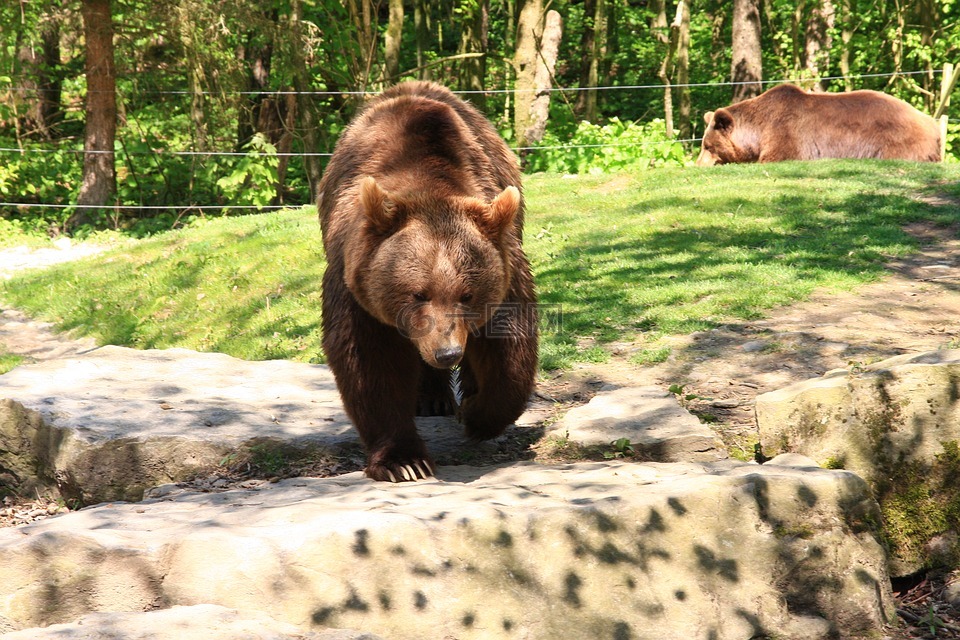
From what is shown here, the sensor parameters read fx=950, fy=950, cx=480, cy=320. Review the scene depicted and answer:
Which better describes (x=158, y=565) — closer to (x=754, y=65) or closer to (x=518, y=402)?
Answer: (x=518, y=402)

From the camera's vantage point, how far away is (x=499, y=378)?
459 cm

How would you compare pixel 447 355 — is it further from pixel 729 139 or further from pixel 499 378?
pixel 729 139

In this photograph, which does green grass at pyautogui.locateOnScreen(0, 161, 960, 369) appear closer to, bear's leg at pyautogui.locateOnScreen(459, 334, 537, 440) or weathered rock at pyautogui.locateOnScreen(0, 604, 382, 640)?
bear's leg at pyautogui.locateOnScreen(459, 334, 537, 440)

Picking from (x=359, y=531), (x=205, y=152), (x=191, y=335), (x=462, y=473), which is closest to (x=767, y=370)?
(x=462, y=473)

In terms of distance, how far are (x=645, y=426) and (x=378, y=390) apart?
134 centimetres

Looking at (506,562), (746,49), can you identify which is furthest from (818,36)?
(506,562)

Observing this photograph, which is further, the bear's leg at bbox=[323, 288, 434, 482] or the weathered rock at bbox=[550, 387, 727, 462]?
the weathered rock at bbox=[550, 387, 727, 462]

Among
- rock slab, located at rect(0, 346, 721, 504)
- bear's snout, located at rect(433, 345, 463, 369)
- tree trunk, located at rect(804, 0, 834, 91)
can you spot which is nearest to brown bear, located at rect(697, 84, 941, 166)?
tree trunk, located at rect(804, 0, 834, 91)

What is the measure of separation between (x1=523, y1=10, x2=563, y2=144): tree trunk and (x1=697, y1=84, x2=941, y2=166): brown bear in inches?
150

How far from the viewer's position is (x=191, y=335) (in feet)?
31.3

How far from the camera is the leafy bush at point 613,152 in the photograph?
48.3 ft

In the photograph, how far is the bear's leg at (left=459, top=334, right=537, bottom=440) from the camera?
15.0ft

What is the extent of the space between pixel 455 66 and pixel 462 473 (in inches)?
739

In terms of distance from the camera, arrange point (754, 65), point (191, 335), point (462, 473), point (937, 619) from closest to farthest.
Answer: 1. point (937, 619)
2. point (462, 473)
3. point (191, 335)
4. point (754, 65)
